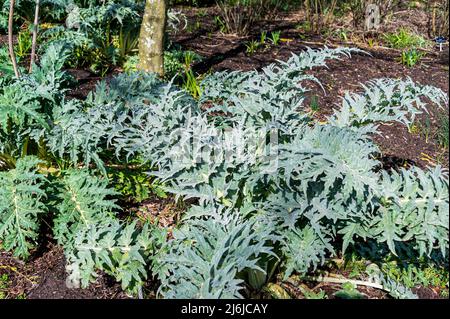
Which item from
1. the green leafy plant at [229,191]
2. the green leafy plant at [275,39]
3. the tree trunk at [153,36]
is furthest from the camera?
the green leafy plant at [275,39]

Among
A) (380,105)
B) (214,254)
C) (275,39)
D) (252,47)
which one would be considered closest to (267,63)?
(252,47)

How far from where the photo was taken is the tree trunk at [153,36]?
4.95 m

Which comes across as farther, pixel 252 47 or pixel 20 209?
pixel 252 47

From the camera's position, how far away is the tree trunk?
4954mm

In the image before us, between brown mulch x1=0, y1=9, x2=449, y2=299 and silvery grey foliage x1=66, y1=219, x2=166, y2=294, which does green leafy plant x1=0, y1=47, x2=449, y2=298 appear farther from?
brown mulch x1=0, y1=9, x2=449, y2=299

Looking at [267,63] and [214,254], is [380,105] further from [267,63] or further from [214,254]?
[267,63]

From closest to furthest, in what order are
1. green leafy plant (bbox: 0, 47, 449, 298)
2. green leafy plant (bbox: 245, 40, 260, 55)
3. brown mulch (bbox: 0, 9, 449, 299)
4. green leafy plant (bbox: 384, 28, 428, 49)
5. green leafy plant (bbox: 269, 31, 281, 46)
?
1. green leafy plant (bbox: 0, 47, 449, 298)
2. brown mulch (bbox: 0, 9, 449, 299)
3. green leafy plant (bbox: 245, 40, 260, 55)
4. green leafy plant (bbox: 269, 31, 281, 46)
5. green leafy plant (bbox: 384, 28, 428, 49)

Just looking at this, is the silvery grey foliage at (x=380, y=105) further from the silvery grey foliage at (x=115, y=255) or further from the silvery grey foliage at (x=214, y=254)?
the silvery grey foliage at (x=115, y=255)

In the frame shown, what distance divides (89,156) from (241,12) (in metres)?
4.19

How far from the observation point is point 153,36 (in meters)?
5.06

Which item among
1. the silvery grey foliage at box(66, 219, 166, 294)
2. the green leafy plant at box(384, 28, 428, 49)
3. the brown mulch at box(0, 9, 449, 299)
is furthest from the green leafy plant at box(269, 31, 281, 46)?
the silvery grey foliage at box(66, 219, 166, 294)

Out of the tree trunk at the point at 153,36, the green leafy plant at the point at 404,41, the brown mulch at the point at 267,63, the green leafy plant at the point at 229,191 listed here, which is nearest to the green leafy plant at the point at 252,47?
the brown mulch at the point at 267,63

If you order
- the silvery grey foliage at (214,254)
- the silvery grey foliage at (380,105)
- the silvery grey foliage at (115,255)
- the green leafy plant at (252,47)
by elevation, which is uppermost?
the silvery grey foliage at (380,105)

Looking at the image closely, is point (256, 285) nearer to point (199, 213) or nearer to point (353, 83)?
point (199, 213)
